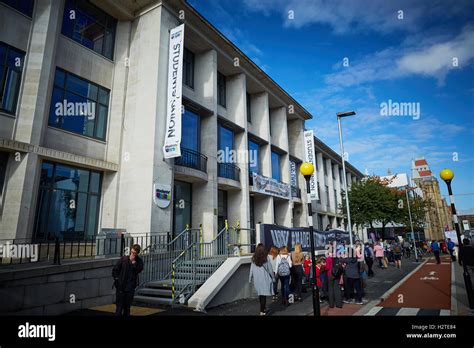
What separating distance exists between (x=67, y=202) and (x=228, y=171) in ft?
31.2

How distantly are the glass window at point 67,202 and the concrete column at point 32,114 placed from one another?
0.52m

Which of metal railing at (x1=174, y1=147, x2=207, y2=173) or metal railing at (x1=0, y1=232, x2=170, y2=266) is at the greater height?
metal railing at (x1=174, y1=147, x2=207, y2=173)

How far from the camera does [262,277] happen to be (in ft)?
Answer: 25.5

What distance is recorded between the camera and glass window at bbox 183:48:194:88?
57.6 feet

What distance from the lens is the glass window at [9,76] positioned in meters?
10.5

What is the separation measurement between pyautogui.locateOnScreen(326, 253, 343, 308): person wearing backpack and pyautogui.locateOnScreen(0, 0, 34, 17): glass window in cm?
1532

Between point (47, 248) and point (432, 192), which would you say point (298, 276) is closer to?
point (47, 248)

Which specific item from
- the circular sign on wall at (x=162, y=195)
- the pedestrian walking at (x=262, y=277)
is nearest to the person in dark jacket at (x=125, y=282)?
the pedestrian walking at (x=262, y=277)

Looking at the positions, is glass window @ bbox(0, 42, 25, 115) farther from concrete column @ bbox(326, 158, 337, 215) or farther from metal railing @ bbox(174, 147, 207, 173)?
concrete column @ bbox(326, 158, 337, 215)

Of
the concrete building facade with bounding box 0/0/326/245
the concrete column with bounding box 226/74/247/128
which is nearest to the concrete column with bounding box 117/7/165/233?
the concrete building facade with bounding box 0/0/326/245

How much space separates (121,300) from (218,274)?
354 cm

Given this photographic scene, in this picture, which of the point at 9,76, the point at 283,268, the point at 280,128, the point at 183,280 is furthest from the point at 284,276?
the point at 280,128

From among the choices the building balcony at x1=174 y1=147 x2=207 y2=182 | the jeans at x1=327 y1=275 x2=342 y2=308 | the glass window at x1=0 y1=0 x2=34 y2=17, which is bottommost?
the jeans at x1=327 y1=275 x2=342 y2=308

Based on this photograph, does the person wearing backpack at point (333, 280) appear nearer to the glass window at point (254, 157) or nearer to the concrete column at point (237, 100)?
the glass window at point (254, 157)
